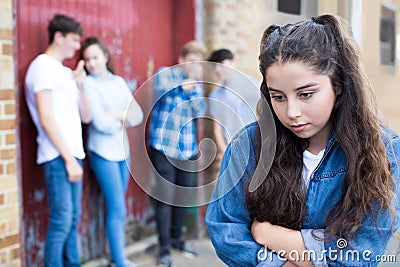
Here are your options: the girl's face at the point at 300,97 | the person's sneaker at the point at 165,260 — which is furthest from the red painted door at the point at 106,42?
the girl's face at the point at 300,97

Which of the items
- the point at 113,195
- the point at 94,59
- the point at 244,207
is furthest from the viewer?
the point at 113,195

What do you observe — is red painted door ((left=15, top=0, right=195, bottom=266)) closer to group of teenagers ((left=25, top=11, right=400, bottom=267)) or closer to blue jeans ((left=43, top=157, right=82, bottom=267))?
blue jeans ((left=43, top=157, right=82, bottom=267))

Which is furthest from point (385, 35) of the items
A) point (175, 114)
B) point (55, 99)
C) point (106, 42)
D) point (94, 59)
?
point (175, 114)

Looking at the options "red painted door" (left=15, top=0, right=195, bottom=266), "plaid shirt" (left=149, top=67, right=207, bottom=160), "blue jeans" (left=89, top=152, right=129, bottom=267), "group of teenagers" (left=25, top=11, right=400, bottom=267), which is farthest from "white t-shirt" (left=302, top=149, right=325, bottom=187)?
"blue jeans" (left=89, top=152, right=129, bottom=267)

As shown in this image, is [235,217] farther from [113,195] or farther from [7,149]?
[113,195]

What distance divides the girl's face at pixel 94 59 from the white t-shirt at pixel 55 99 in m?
0.21

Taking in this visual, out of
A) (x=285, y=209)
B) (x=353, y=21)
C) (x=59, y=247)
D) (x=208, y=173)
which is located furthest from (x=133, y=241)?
(x=285, y=209)

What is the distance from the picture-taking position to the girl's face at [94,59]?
3340 millimetres

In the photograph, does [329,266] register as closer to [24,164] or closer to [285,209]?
[285,209]

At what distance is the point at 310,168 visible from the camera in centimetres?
132

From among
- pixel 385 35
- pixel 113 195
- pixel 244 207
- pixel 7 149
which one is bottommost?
pixel 113 195

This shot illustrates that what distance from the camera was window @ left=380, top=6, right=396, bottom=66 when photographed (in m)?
4.75

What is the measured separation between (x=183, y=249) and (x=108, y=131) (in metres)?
1.26

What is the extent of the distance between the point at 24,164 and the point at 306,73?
7.67 feet
